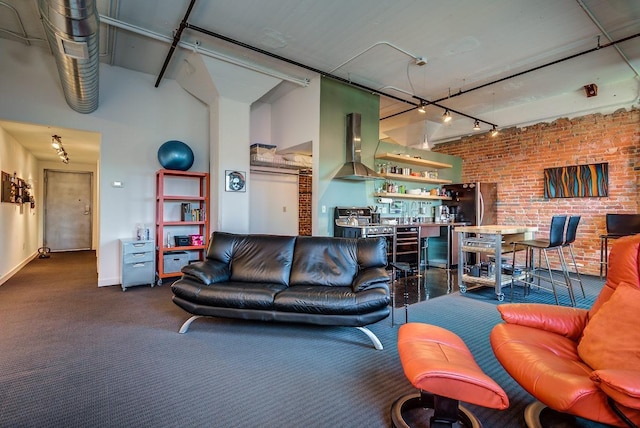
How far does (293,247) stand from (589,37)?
4.74m

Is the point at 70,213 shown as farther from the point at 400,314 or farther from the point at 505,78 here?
the point at 505,78

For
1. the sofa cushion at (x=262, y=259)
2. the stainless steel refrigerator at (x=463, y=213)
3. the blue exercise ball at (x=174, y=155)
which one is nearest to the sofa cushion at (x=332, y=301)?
the sofa cushion at (x=262, y=259)

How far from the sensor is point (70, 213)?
29.8ft

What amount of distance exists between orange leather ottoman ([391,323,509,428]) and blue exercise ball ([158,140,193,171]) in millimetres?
4416

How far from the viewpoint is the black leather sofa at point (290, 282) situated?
275cm

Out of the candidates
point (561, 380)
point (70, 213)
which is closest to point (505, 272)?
point (561, 380)

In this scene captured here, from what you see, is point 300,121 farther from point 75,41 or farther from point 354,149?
point 75,41

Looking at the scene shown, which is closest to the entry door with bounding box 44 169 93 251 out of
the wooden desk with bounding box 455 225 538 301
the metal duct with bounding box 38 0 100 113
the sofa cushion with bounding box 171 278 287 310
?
the metal duct with bounding box 38 0 100 113

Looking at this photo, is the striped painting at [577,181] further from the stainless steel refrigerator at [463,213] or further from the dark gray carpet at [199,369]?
the dark gray carpet at [199,369]

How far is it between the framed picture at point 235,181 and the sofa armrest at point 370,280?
2.89 meters

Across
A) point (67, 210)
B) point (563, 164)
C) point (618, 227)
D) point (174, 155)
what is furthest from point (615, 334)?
point (67, 210)

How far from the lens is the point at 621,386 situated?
119 cm

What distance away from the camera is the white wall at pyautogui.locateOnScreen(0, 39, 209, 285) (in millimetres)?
4402

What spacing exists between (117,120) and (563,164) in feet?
26.3
